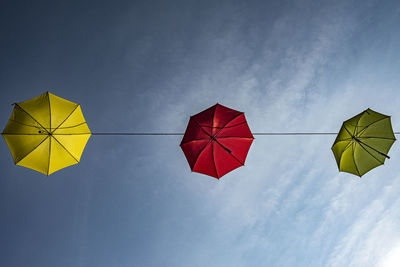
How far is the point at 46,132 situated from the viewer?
10195 millimetres

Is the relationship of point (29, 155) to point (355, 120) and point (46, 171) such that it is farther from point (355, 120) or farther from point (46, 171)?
point (355, 120)

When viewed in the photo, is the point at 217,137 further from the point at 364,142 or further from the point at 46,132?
the point at 46,132

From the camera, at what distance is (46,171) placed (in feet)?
34.4

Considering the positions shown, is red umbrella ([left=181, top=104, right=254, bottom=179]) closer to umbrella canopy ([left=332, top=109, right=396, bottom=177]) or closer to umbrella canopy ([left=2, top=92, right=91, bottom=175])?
umbrella canopy ([left=332, top=109, right=396, bottom=177])

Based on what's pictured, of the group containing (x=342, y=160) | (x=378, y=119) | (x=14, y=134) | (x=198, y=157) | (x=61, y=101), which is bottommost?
(x=342, y=160)

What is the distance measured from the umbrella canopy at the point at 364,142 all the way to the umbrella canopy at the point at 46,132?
1093cm

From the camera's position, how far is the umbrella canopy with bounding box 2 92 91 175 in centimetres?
993

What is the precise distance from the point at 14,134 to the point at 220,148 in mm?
8286

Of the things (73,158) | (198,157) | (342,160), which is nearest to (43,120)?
(73,158)

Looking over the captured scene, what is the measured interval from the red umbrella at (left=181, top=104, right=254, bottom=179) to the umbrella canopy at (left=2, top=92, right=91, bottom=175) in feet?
14.4

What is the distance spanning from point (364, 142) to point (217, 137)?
6.34 meters

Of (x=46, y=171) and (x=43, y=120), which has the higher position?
(x=43, y=120)

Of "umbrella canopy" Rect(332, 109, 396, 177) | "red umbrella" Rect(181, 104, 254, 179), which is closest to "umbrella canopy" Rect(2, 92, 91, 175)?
"red umbrella" Rect(181, 104, 254, 179)

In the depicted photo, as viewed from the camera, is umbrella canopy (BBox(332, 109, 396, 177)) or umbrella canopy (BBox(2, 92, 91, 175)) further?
umbrella canopy (BBox(332, 109, 396, 177))
